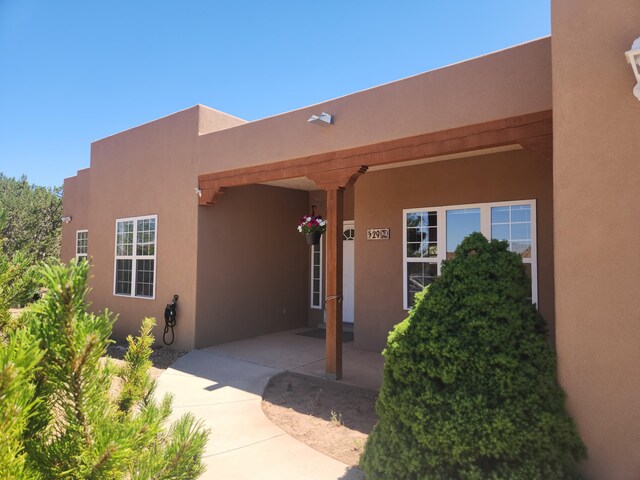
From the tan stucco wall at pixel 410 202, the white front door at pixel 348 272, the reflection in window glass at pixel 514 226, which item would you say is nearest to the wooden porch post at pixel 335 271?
the tan stucco wall at pixel 410 202

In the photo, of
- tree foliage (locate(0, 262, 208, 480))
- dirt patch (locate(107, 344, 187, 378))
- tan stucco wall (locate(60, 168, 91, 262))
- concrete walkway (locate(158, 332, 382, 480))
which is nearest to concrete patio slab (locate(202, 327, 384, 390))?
concrete walkway (locate(158, 332, 382, 480))

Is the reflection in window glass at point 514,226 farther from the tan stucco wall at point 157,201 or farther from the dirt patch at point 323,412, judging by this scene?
the tan stucco wall at point 157,201

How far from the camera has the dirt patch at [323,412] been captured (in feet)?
12.6

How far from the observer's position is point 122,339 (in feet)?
30.0

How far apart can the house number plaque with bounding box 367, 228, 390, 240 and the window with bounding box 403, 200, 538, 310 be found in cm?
37

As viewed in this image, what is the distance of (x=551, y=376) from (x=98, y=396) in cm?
270

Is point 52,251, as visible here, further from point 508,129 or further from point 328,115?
point 508,129

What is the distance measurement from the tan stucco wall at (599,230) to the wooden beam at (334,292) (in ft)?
10.6

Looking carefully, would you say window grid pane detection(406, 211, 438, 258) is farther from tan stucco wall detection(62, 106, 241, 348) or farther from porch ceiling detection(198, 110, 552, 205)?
tan stucco wall detection(62, 106, 241, 348)

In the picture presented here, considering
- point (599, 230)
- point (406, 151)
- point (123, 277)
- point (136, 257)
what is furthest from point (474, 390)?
point (123, 277)

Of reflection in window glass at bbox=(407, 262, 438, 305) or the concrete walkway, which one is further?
reflection in window glass at bbox=(407, 262, 438, 305)

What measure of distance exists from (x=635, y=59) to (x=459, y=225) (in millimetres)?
4226

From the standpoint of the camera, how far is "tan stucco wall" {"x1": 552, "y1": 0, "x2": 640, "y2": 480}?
8.23 feet

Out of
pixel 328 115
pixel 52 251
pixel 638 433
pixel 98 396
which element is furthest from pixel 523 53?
pixel 52 251
